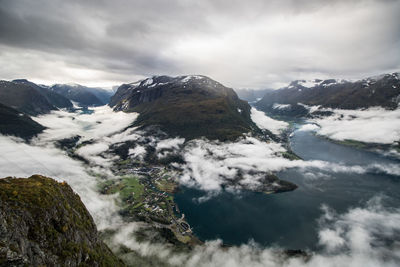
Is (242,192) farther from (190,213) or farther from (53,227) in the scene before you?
(53,227)

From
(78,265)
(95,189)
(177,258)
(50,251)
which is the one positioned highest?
(50,251)

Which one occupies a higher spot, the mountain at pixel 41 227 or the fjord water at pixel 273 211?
the mountain at pixel 41 227

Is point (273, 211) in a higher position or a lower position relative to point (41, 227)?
lower

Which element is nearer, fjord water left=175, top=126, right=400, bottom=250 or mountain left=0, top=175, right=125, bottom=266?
mountain left=0, top=175, right=125, bottom=266

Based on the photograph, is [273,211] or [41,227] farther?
[273,211]

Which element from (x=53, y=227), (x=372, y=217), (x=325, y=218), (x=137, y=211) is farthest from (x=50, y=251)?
(x=372, y=217)

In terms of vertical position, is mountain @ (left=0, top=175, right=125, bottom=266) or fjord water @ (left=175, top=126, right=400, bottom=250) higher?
mountain @ (left=0, top=175, right=125, bottom=266)

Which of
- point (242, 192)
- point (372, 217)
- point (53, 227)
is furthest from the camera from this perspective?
point (242, 192)

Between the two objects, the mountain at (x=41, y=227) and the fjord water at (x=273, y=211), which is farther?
the fjord water at (x=273, y=211)
